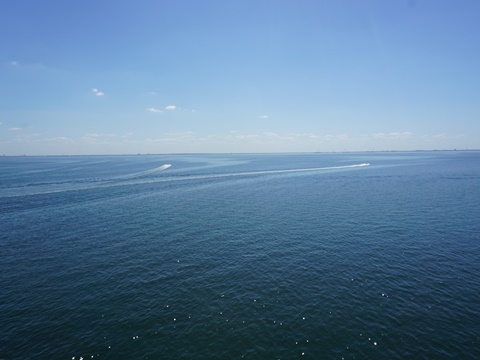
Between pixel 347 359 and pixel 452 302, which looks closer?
pixel 347 359

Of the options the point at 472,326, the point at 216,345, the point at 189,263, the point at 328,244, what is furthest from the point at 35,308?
the point at 472,326

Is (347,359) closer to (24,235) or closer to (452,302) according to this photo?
(452,302)

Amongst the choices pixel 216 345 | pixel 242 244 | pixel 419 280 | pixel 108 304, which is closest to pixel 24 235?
pixel 108 304

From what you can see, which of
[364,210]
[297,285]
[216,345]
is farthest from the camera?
[364,210]

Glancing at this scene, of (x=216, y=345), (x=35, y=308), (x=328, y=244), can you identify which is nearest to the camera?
(x=216, y=345)

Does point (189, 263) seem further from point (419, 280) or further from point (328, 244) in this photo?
point (419, 280)

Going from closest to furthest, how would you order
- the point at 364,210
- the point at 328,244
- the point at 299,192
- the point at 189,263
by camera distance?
the point at 189,263 < the point at 328,244 < the point at 364,210 < the point at 299,192
